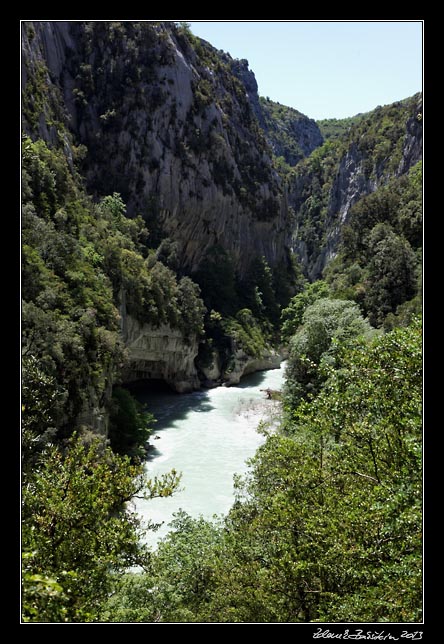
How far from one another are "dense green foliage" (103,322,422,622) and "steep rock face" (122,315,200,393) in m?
26.7

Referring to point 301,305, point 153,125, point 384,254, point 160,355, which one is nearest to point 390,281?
point 384,254

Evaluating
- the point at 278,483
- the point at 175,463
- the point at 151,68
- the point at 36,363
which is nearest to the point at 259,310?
the point at 151,68

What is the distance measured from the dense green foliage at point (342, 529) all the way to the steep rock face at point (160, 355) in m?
26.7

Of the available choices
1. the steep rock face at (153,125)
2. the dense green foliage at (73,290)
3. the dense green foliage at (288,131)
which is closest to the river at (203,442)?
Answer: the dense green foliage at (73,290)

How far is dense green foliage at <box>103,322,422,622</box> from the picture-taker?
23.5 feet

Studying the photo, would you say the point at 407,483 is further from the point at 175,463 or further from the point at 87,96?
the point at 87,96

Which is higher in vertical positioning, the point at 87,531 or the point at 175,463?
the point at 87,531

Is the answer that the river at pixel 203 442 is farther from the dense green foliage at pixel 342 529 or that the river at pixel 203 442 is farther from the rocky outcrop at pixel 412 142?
the rocky outcrop at pixel 412 142

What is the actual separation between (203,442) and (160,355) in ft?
41.0

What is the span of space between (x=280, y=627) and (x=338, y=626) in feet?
5.40

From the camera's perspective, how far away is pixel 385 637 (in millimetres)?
6316

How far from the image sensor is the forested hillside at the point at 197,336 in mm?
8547

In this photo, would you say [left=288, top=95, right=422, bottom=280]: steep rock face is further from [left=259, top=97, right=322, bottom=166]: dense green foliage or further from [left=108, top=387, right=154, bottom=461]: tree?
[left=108, top=387, right=154, bottom=461]: tree

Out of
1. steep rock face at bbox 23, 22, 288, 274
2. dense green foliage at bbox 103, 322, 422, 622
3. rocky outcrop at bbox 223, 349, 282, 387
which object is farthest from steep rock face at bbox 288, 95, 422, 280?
dense green foliage at bbox 103, 322, 422, 622
